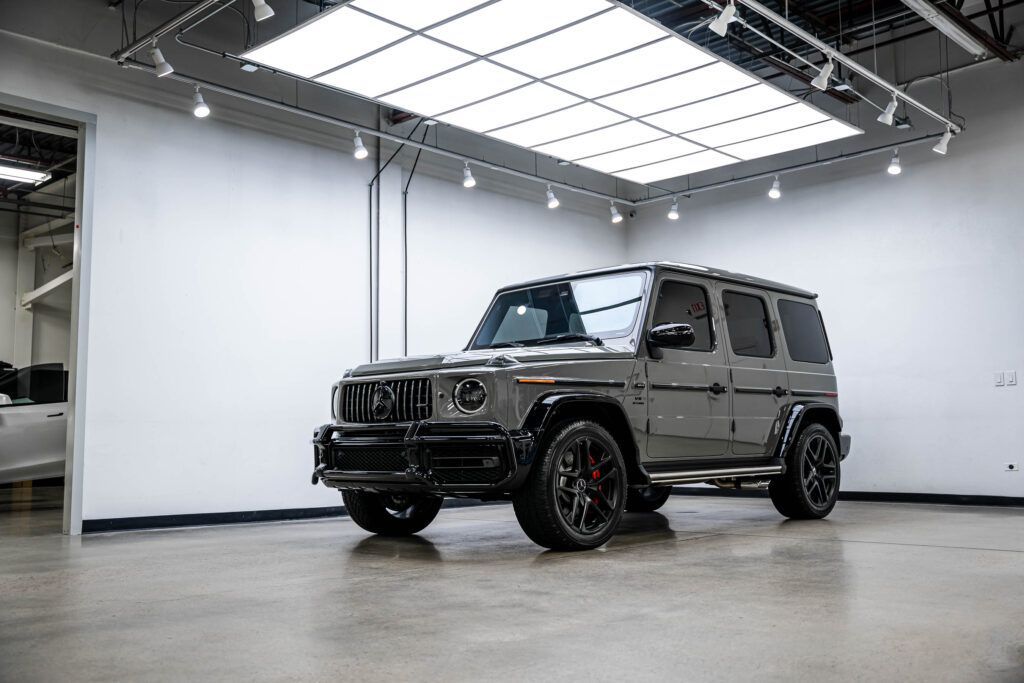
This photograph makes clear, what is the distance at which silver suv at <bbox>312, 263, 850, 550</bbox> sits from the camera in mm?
5062

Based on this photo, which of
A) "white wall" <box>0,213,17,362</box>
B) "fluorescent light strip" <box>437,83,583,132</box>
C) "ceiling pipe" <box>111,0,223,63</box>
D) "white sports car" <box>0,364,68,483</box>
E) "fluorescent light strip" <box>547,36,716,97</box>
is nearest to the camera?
"ceiling pipe" <box>111,0,223,63</box>

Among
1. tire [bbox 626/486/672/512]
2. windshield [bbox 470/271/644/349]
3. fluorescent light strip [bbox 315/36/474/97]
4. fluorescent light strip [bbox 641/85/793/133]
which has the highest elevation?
fluorescent light strip [bbox 315/36/474/97]

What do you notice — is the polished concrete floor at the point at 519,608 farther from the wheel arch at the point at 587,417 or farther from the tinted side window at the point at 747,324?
the tinted side window at the point at 747,324

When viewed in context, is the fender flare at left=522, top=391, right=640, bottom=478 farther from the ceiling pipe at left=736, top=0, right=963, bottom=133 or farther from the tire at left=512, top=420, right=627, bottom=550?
the ceiling pipe at left=736, top=0, right=963, bottom=133

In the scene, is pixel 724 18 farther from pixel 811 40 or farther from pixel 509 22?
pixel 509 22

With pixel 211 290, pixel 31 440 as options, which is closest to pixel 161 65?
pixel 211 290

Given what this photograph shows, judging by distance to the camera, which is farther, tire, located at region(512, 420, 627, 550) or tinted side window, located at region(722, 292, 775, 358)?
tinted side window, located at region(722, 292, 775, 358)

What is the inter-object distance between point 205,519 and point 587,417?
4229mm

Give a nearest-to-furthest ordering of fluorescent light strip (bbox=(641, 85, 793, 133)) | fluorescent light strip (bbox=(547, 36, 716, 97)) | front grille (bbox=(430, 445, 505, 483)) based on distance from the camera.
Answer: front grille (bbox=(430, 445, 505, 483)) → fluorescent light strip (bbox=(547, 36, 716, 97)) → fluorescent light strip (bbox=(641, 85, 793, 133))

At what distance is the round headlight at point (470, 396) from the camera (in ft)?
16.7

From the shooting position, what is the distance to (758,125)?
29.5ft

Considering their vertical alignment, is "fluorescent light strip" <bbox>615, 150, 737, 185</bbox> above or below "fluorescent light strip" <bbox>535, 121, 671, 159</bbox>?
below

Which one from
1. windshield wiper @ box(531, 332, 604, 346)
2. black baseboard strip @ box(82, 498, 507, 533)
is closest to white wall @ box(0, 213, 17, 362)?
black baseboard strip @ box(82, 498, 507, 533)

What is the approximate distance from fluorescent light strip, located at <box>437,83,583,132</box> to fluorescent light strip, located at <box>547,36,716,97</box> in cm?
20
